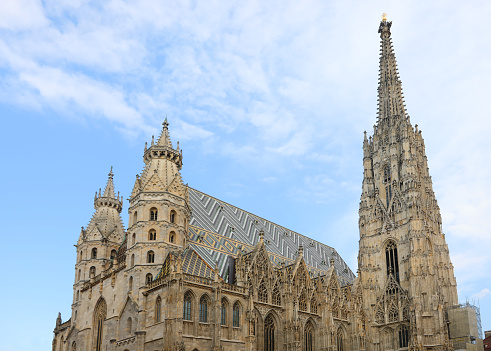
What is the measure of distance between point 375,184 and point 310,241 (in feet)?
47.0

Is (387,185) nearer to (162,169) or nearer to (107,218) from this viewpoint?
(162,169)

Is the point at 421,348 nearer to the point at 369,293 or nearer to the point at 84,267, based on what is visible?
the point at 369,293

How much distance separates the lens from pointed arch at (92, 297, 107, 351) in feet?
195

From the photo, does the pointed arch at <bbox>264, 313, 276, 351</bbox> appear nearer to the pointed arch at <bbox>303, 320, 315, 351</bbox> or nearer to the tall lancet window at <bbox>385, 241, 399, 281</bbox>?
the pointed arch at <bbox>303, 320, 315, 351</bbox>

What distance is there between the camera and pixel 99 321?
6047cm

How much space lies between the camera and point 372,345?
72.6 meters

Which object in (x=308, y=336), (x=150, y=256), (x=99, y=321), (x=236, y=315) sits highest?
(x=150, y=256)

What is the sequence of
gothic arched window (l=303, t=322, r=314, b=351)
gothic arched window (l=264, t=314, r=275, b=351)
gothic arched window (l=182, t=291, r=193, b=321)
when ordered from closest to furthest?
gothic arched window (l=182, t=291, r=193, b=321) → gothic arched window (l=264, t=314, r=275, b=351) → gothic arched window (l=303, t=322, r=314, b=351)

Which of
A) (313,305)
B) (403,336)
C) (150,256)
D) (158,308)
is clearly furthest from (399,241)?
(158,308)

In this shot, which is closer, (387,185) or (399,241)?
(399,241)

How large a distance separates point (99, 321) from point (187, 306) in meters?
16.3

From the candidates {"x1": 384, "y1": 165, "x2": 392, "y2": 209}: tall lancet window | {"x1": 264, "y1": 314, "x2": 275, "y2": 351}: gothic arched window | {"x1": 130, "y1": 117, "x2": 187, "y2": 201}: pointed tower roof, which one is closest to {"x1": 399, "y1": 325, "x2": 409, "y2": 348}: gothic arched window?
{"x1": 384, "y1": 165, "x2": 392, "y2": 209}: tall lancet window

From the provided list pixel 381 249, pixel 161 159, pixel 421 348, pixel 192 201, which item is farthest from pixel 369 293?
pixel 161 159

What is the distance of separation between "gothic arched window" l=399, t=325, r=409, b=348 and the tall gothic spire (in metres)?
32.6
